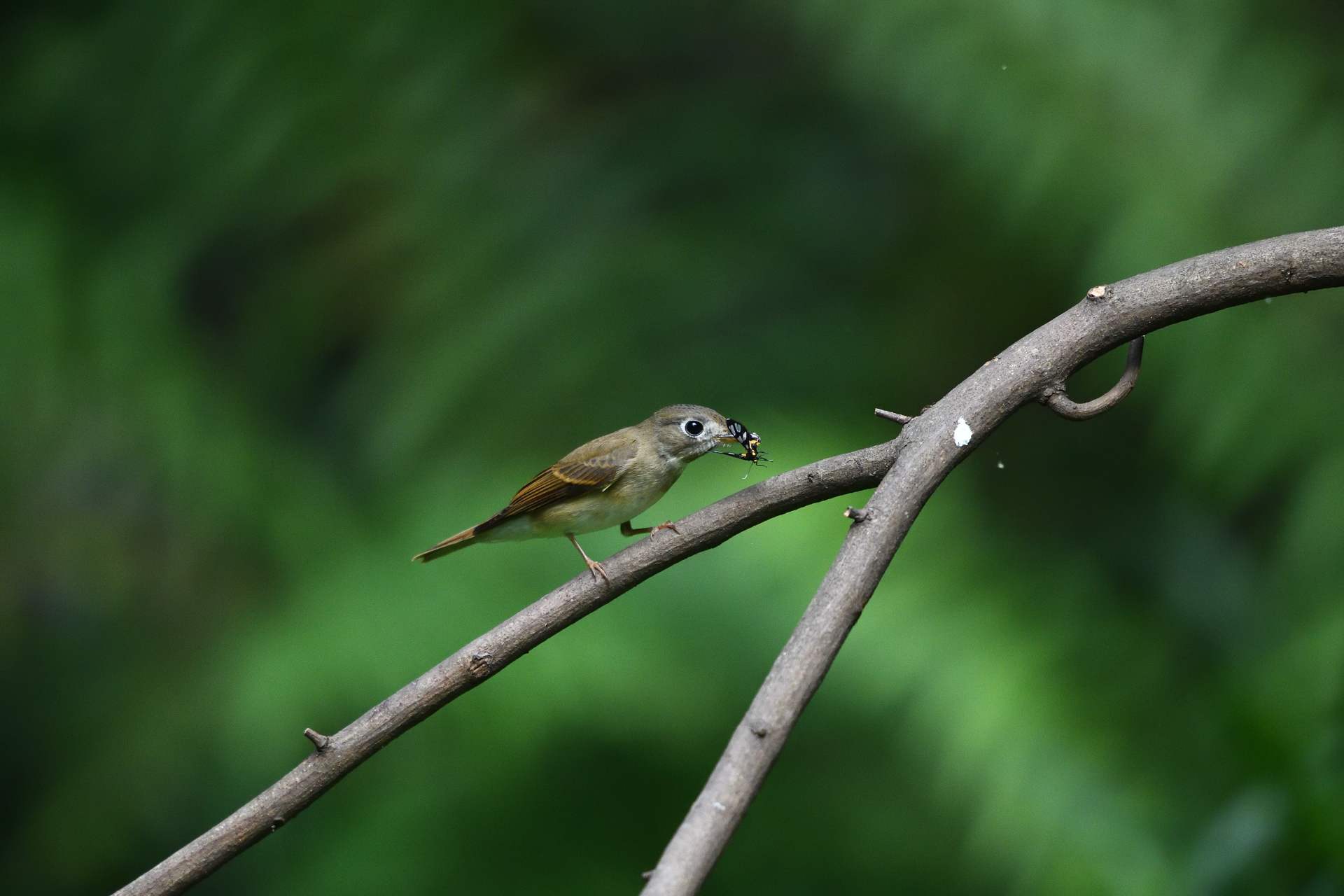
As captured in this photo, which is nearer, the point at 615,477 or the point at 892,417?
the point at 892,417

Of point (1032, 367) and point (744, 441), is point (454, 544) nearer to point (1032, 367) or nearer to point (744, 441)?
point (744, 441)

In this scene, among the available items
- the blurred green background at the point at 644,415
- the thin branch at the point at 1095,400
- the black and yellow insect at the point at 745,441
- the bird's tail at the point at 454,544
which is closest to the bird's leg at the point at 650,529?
the black and yellow insect at the point at 745,441

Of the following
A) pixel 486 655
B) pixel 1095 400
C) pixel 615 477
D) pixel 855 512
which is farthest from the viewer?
pixel 615 477

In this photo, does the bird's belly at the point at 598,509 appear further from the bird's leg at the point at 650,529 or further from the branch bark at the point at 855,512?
the branch bark at the point at 855,512

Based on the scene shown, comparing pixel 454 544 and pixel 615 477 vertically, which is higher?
pixel 615 477

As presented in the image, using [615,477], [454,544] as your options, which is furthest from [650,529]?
[454,544]

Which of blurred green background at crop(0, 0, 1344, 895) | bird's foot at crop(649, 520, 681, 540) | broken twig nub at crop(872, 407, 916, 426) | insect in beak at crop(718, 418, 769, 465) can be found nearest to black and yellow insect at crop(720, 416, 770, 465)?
insect in beak at crop(718, 418, 769, 465)

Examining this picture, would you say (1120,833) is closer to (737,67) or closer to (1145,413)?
(1145,413)
